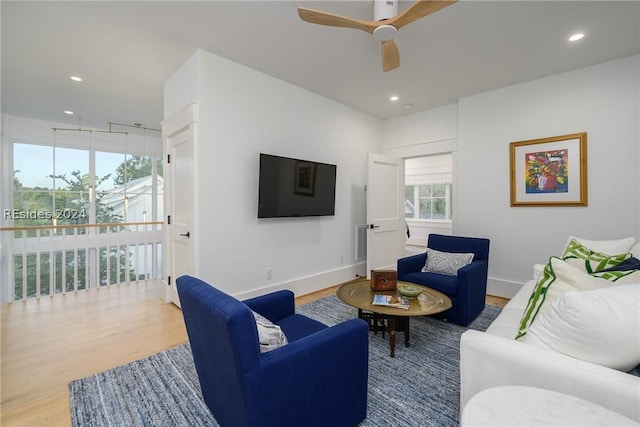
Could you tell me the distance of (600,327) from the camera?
0.98 meters

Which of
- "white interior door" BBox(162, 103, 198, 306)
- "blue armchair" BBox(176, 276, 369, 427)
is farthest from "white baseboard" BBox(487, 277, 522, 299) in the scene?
"white interior door" BBox(162, 103, 198, 306)

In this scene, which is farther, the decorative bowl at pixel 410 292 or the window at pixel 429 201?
the window at pixel 429 201

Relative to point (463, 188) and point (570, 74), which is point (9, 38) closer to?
point (463, 188)

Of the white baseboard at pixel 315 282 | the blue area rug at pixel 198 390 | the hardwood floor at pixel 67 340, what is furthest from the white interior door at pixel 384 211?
the blue area rug at pixel 198 390

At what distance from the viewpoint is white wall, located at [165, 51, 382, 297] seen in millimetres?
2916

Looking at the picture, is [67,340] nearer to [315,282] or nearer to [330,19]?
[315,282]

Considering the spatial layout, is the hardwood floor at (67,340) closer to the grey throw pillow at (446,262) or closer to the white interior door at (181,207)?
the white interior door at (181,207)

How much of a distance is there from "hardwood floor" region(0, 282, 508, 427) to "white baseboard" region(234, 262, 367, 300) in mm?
123

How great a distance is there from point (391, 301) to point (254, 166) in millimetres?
2088

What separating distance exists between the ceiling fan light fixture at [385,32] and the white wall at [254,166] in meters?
1.67

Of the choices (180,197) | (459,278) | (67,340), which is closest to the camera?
(67,340)

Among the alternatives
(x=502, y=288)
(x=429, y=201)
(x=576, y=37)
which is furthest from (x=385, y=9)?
(x=429, y=201)

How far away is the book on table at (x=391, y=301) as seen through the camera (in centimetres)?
216
